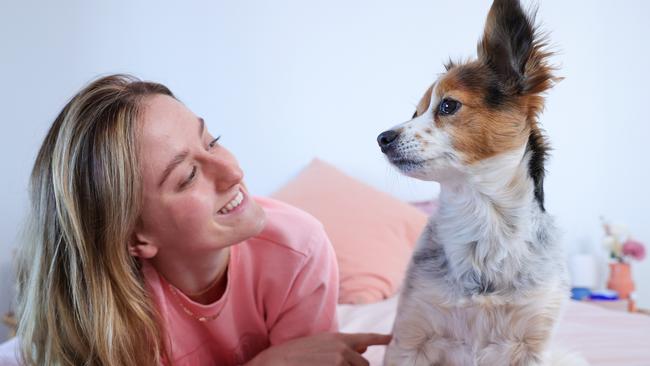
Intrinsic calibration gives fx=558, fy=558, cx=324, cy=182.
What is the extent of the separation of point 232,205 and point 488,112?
2.06ft

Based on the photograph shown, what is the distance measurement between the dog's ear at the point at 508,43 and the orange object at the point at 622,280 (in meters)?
2.58

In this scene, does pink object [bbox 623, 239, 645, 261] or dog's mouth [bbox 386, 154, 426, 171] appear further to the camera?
pink object [bbox 623, 239, 645, 261]

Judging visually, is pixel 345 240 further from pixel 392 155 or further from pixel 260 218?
pixel 392 155

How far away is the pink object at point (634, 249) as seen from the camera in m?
3.29

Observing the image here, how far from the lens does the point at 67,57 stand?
2.69 m

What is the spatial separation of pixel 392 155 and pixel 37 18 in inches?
88.0

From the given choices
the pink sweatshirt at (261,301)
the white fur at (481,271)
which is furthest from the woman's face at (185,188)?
the white fur at (481,271)

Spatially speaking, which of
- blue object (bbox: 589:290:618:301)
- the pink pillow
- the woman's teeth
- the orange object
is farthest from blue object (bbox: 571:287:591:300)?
the woman's teeth

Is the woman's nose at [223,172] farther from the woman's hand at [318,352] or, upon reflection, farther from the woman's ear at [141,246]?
the woman's hand at [318,352]

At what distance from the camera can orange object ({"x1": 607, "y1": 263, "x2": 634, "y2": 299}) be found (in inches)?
128

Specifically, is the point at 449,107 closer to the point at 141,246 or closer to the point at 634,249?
the point at 141,246

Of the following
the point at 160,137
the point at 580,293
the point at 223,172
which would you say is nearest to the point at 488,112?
the point at 223,172

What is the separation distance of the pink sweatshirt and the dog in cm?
39

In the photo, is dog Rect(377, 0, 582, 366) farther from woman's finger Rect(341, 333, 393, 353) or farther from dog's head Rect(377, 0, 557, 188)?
woman's finger Rect(341, 333, 393, 353)
